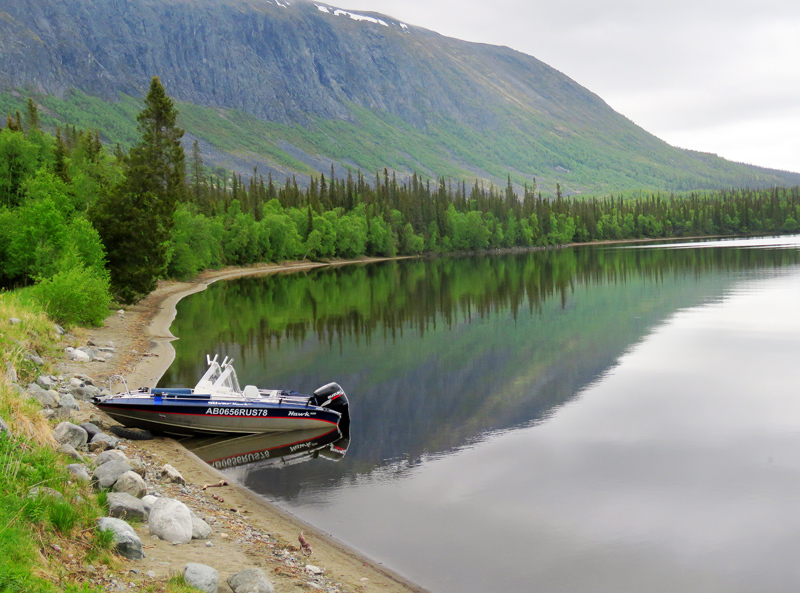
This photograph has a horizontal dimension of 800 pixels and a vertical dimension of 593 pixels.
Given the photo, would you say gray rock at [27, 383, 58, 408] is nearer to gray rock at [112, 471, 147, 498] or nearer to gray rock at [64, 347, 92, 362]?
gray rock at [112, 471, 147, 498]

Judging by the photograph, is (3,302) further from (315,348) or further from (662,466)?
(662,466)

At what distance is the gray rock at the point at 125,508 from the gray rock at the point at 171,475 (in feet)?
12.0

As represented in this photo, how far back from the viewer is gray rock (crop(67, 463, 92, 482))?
14.1 meters

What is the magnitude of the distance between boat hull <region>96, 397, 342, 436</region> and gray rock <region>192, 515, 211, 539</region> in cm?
859

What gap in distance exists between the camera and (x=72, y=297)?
1502 inches

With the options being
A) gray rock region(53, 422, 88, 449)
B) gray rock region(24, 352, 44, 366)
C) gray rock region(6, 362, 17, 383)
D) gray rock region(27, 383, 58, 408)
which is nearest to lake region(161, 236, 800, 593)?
gray rock region(53, 422, 88, 449)

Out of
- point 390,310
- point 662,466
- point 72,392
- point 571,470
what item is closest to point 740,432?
point 662,466

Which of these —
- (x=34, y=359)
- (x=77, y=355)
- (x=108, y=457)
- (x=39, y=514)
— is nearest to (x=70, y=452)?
(x=108, y=457)

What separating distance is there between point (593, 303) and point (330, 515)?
152ft

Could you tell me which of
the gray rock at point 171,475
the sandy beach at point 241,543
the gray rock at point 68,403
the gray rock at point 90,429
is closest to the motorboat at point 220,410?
the gray rock at point 68,403

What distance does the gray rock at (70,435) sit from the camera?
1741 cm

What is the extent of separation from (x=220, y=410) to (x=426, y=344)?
1957 cm

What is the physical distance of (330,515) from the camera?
1697 centimetres

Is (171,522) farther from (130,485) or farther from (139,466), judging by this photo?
(139,466)
